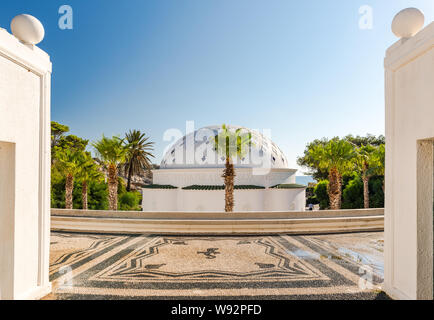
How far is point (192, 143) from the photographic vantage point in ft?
79.7

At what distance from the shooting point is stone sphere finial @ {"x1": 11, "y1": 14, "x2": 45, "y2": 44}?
3.77m

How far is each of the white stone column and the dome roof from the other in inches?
684

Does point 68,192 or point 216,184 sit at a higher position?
point 216,184

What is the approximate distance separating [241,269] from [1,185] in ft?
15.7

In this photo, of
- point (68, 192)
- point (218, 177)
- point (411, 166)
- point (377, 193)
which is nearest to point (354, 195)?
point (377, 193)

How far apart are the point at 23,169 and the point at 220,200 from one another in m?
16.4

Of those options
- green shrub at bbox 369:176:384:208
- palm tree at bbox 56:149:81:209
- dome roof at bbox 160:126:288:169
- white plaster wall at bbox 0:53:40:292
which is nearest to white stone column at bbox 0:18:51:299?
white plaster wall at bbox 0:53:40:292

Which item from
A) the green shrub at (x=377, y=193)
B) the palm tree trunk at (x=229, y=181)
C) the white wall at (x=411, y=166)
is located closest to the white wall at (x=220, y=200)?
the palm tree trunk at (x=229, y=181)

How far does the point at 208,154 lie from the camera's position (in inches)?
898

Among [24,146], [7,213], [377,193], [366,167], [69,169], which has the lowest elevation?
[377,193]

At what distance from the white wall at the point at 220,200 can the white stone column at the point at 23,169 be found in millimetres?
15566

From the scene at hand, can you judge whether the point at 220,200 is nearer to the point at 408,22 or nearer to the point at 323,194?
the point at 323,194
